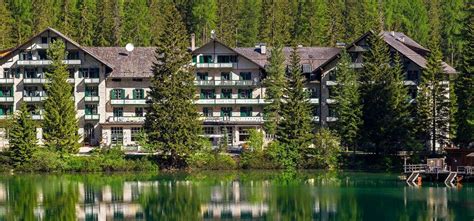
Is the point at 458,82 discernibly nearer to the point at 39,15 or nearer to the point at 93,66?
the point at 93,66

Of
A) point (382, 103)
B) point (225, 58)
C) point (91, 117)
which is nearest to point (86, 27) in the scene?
point (91, 117)

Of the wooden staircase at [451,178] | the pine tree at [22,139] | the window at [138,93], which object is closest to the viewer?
the wooden staircase at [451,178]

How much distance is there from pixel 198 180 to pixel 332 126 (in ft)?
70.0

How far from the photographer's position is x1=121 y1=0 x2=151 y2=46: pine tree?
440 feet

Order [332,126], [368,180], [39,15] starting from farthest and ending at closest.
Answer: [39,15] → [332,126] → [368,180]

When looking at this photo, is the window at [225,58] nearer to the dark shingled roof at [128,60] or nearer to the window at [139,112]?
the dark shingled roof at [128,60]

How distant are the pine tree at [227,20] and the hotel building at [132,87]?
2978 centimetres

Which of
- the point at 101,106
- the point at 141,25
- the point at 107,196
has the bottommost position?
the point at 107,196

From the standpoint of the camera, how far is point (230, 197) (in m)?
A: 66.4

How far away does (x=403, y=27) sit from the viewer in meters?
147

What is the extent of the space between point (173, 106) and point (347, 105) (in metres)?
15.6

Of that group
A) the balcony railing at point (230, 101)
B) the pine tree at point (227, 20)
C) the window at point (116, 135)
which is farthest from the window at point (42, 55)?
the pine tree at point (227, 20)

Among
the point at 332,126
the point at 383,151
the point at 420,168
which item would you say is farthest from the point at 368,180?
the point at 332,126

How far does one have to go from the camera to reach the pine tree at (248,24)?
14005 cm
